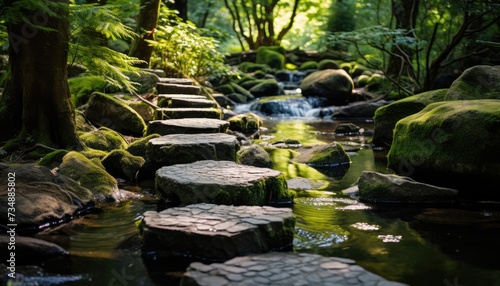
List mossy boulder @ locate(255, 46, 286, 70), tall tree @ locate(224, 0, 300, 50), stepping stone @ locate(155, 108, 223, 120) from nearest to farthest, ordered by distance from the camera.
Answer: stepping stone @ locate(155, 108, 223, 120), mossy boulder @ locate(255, 46, 286, 70), tall tree @ locate(224, 0, 300, 50)

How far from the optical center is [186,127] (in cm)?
730

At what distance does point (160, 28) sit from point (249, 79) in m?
7.85

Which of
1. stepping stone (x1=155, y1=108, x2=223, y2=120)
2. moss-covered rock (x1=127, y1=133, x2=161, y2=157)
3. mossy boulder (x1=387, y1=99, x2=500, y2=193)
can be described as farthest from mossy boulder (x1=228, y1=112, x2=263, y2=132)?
mossy boulder (x1=387, y1=99, x2=500, y2=193)

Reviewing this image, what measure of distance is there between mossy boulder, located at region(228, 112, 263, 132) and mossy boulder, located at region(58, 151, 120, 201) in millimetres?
5937

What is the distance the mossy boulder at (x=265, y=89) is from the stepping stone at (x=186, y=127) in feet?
35.9

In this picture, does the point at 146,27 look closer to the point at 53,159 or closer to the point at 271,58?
the point at 53,159

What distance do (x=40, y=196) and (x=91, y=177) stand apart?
1009 millimetres

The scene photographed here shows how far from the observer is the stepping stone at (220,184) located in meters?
4.79

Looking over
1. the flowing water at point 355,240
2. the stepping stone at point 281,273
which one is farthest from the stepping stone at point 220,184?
the stepping stone at point 281,273

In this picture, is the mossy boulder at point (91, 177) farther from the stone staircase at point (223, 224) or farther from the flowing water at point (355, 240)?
the stone staircase at point (223, 224)

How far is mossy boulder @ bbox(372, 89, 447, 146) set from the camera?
31.4 ft

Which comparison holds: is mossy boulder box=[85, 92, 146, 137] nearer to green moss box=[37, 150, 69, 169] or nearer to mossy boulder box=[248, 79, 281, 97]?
green moss box=[37, 150, 69, 169]

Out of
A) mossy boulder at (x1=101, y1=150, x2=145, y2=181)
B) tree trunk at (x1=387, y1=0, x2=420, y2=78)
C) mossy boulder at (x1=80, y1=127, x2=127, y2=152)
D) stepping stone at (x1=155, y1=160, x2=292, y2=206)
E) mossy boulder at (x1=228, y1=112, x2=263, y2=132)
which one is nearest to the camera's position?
stepping stone at (x1=155, y1=160, x2=292, y2=206)

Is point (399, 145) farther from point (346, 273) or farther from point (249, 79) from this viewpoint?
point (249, 79)
